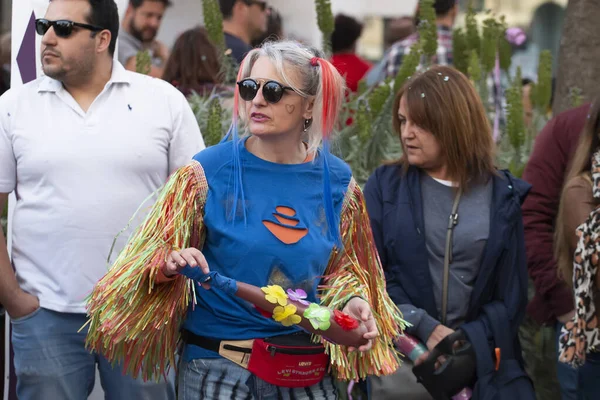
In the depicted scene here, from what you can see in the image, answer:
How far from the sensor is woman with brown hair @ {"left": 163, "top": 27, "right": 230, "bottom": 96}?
6.01m

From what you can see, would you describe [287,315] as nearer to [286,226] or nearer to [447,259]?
[286,226]

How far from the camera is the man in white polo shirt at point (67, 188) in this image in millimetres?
3811

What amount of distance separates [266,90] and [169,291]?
0.69m

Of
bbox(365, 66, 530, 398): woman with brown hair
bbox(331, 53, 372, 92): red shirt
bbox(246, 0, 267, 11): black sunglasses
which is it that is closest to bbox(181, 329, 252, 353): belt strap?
bbox(365, 66, 530, 398): woman with brown hair

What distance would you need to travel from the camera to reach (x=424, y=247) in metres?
4.21

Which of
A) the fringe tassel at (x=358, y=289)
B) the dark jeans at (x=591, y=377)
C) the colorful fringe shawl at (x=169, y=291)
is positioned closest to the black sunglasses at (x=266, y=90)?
the colorful fringe shawl at (x=169, y=291)

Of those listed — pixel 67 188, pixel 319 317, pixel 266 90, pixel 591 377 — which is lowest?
→ pixel 591 377

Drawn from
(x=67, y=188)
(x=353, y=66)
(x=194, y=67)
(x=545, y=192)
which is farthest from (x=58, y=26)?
(x=353, y=66)

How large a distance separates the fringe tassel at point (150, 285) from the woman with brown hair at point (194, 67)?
2.82m

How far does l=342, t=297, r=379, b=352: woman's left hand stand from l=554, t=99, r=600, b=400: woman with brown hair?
4.06 ft

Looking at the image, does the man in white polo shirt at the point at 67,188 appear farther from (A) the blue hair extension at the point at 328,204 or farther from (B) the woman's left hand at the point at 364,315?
(B) the woman's left hand at the point at 364,315

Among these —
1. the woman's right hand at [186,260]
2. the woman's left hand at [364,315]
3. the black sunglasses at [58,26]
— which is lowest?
the woman's left hand at [364,315]

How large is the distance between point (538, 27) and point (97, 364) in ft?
59.1

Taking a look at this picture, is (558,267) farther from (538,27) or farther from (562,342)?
(538,27)
